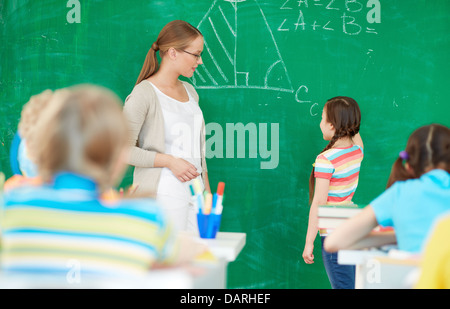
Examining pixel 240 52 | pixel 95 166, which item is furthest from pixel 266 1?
pixel 95 166

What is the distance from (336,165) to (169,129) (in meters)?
0.79

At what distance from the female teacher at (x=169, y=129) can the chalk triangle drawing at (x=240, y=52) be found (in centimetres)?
53

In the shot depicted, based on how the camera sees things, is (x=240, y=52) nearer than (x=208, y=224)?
No

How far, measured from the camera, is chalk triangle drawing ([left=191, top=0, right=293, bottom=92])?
314 cm

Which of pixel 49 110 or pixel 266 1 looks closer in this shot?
pixel 49 110

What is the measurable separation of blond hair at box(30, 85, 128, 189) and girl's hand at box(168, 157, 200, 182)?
4.67 ft

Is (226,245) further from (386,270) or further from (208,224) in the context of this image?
(386,270)

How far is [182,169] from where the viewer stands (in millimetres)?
2461

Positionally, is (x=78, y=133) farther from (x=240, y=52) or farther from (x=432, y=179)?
(x=240, y=52)

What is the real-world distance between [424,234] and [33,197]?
1.02 metres

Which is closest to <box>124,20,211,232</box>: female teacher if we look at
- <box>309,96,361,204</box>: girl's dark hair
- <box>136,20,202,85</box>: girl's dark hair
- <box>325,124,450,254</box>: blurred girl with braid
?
<box>136,20,202,85</box>: girl's dark hair

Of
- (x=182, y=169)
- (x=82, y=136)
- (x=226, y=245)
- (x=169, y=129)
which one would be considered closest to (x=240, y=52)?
(x=169, y=129)

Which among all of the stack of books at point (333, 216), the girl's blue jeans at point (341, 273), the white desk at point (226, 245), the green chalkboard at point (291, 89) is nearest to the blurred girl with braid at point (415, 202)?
the white desk at point (226, 245)
